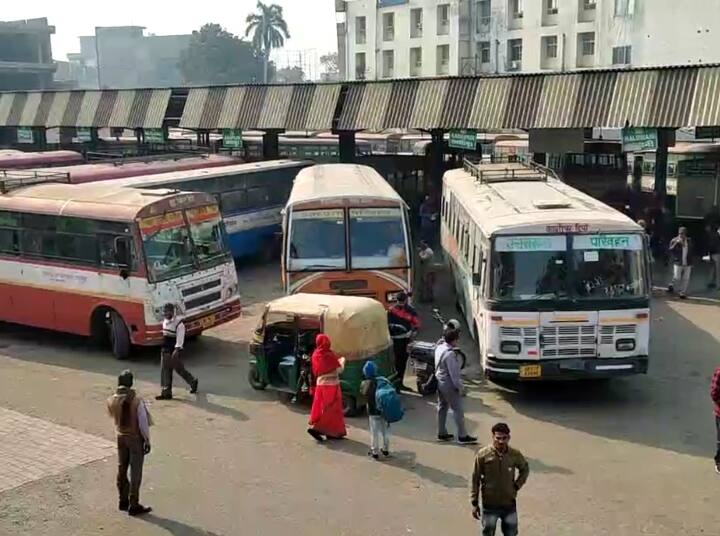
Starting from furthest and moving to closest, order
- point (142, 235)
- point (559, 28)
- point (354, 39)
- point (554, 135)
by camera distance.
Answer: point (354, 39) < point (559, 28) < point (554, 135) < point (142, 235)

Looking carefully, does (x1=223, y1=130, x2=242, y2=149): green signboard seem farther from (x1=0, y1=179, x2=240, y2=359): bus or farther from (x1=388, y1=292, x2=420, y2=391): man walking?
(x1=388, y1=292, x2=420, y2=391): man walking

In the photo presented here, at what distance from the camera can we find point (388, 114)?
24.9m

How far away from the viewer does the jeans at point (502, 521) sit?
7.02m

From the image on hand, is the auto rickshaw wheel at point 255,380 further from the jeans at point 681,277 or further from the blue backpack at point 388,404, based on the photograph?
the jeans at point 681,277

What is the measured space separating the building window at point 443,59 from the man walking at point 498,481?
55968mm

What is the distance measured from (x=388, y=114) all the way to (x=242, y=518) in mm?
17703

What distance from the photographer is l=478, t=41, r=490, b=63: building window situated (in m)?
58.4

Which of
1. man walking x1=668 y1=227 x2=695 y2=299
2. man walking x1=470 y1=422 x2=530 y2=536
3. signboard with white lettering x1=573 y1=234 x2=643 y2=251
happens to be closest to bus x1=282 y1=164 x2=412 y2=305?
signboard with white lettering x1=573 y1=234 x2=643 y2=251

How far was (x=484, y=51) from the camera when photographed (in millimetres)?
58875

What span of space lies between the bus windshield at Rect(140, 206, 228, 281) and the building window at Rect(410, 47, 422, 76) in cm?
4892

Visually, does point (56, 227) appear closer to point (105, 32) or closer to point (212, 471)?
point (212, 471)

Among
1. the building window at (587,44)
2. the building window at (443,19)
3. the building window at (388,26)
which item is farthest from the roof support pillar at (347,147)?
the building window at (388,26)

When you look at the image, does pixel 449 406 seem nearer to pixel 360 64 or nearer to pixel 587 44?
pixel 587 44

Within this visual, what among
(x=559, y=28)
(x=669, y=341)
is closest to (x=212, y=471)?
(x=669, y=341)
